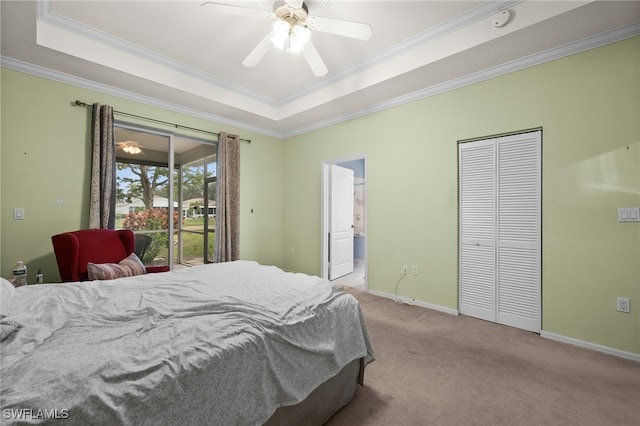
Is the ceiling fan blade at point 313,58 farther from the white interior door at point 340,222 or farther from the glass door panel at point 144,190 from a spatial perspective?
the glass door panel at point 144,190

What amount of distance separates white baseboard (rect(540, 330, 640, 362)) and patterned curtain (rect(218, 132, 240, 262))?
13.4ft

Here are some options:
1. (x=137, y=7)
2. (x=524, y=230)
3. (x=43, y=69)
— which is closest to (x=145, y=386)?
(x=137, y=7)

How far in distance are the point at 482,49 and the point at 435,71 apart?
49 cm

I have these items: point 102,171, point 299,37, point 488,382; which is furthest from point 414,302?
point 102,171

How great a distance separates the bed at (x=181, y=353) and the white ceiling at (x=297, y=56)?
2.39 metres

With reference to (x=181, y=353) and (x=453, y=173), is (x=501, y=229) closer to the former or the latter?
(x=453, y=173)

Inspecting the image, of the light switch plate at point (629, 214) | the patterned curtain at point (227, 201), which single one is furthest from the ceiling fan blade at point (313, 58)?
the light switch plate at point (629, 214)

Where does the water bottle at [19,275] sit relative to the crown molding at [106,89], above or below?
below

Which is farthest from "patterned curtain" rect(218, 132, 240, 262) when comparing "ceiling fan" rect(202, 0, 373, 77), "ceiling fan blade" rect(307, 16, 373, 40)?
"ceiling fan blade" rect(307, 16, 373, 40)

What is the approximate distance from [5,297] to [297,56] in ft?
10.6

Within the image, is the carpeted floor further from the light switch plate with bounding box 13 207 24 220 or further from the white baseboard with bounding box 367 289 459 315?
the light switch plate with bounding box 13 207 24 220

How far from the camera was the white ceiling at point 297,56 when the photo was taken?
2342 millimetres

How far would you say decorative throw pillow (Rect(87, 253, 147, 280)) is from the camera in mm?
2438

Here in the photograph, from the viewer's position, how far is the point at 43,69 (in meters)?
2.93
